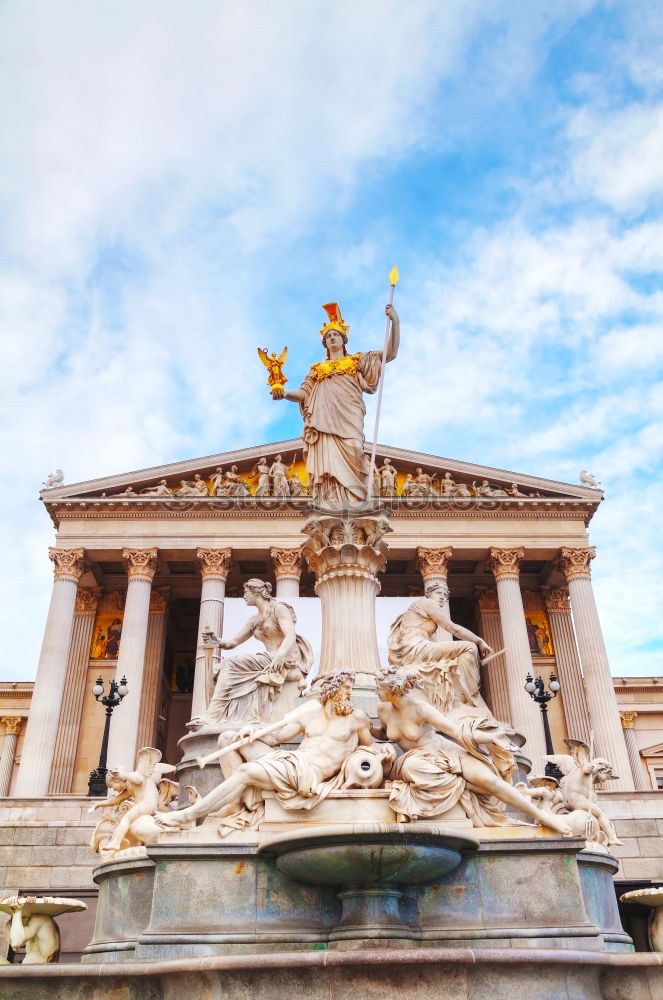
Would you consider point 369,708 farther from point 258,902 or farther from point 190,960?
point 190,960

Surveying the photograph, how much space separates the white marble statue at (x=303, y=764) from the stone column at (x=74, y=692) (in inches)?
1150

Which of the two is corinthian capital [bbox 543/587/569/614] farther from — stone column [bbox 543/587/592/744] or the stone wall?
the stone wall

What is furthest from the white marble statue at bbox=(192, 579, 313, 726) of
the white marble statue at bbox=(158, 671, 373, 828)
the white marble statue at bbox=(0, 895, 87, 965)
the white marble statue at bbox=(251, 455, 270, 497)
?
the white marble statue at bbox=(251, 455, 270, 497)

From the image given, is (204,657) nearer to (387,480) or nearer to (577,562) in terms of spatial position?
(387,480)

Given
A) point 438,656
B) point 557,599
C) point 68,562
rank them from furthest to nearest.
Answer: point 557,599
point 68,562
point 438,656

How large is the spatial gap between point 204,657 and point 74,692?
992 cm

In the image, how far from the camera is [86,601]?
129 feet

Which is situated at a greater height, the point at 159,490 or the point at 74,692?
the point at 159,490

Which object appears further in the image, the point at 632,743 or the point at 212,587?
the point at 632,743

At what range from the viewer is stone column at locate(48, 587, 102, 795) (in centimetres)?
3478

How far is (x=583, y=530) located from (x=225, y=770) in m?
32.5

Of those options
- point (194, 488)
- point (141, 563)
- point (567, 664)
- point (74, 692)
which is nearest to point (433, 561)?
point (567, 664)

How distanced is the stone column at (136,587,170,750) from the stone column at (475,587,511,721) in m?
14.5

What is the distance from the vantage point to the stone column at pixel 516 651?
105 ft
